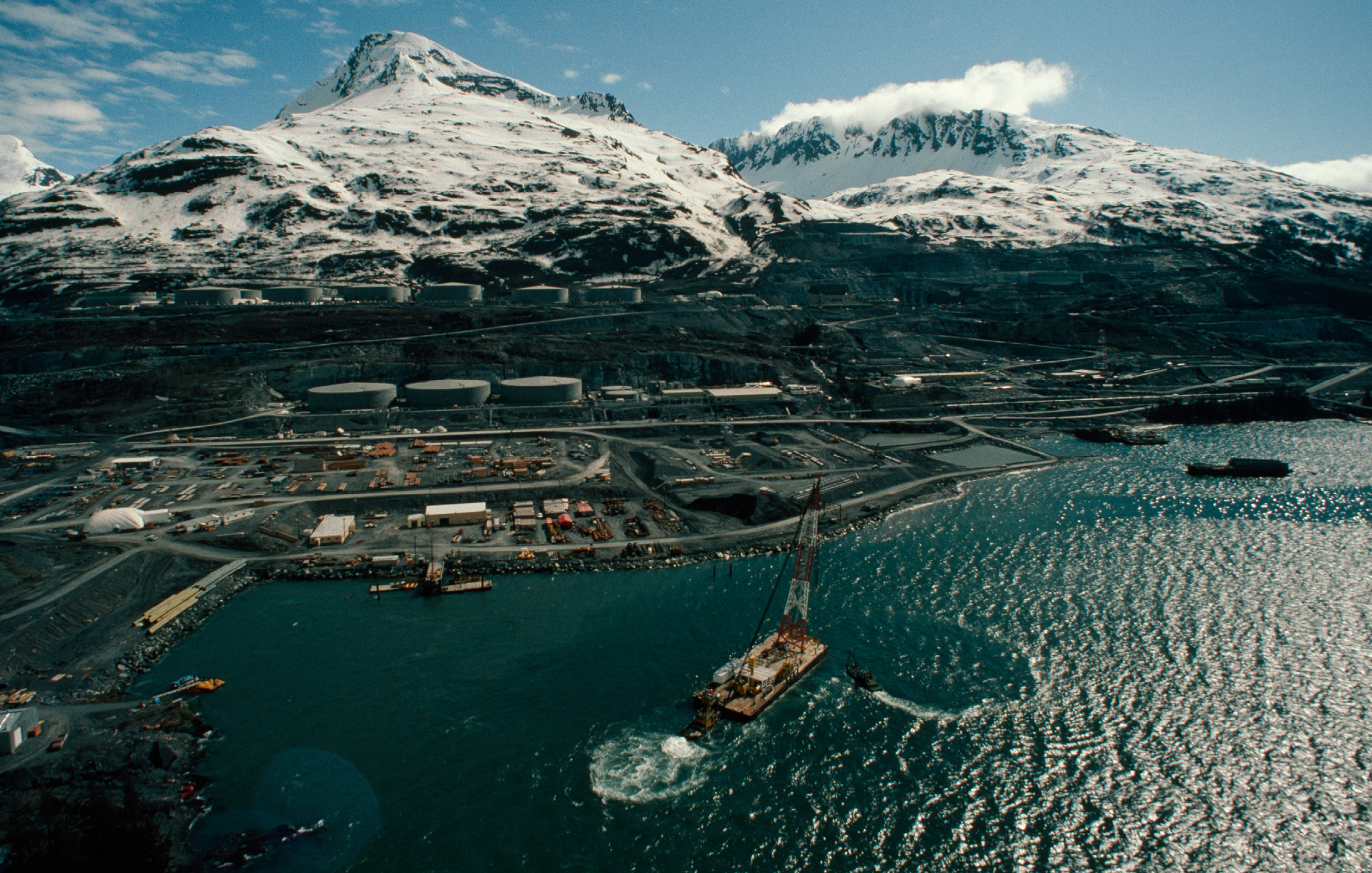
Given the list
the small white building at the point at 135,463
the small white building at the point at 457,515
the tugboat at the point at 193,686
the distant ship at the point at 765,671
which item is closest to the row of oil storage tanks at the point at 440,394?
the small white building at the point at 135,463

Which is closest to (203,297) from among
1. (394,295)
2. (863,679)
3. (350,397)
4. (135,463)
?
(394,295)

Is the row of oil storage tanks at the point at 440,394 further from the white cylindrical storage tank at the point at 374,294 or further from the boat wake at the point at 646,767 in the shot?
the boat wake at the point at 646,767

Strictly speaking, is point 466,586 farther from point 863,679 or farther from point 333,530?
point 863,679

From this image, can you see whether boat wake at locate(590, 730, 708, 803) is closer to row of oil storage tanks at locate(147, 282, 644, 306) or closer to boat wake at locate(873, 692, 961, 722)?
boat wake at locate(873, 692, 961, 722)

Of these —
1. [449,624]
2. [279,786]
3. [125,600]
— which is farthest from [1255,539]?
[125,600]

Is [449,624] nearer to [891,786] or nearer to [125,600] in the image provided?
[125,600]
